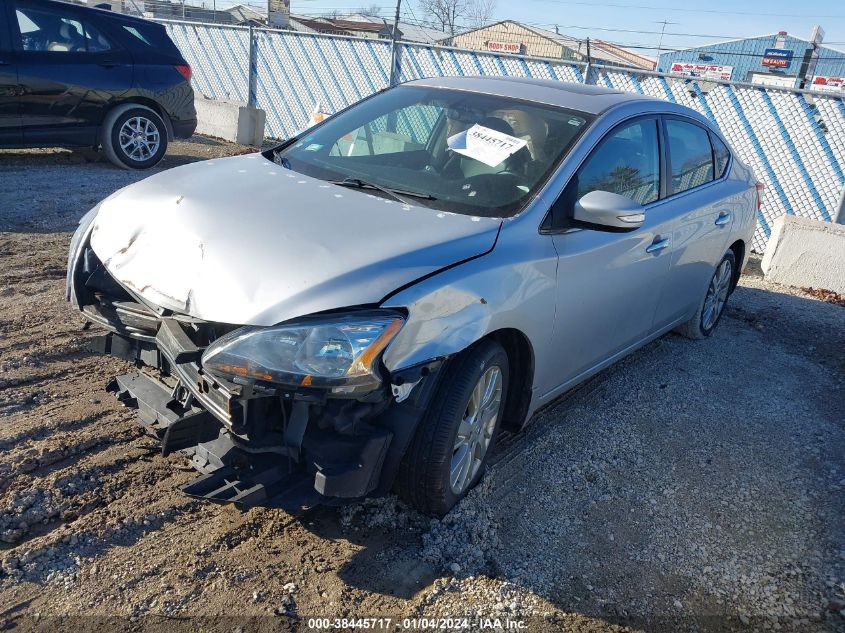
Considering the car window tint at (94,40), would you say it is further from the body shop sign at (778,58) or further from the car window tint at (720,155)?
the body shop sign at (778,58)

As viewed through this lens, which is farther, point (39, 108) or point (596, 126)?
point (39, 108)

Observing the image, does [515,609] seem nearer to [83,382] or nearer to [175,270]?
[175,270]

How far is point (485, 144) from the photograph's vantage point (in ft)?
12.2

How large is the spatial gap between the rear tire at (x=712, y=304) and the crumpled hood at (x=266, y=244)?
3096mm

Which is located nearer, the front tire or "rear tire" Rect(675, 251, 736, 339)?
the front tire

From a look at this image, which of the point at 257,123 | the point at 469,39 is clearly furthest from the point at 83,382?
the point at 469,39

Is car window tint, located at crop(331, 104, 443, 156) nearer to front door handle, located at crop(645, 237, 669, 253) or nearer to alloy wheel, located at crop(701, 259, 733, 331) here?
front door handle, located at crop(645, 237, 669, 253)

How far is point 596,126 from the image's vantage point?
12.3 ft

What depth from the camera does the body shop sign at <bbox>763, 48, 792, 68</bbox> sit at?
44375 millimetres

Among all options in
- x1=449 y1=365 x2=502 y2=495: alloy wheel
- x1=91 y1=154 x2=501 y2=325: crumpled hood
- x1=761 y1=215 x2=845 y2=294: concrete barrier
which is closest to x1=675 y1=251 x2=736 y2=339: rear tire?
x1=761 y1=215 x2=845 y2=294: concrete barrier

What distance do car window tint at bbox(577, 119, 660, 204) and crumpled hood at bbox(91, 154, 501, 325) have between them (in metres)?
0.81

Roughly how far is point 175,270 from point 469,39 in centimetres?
5561

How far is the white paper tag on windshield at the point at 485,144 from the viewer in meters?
3.63

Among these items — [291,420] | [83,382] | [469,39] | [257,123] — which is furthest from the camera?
[469,39]
